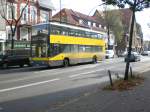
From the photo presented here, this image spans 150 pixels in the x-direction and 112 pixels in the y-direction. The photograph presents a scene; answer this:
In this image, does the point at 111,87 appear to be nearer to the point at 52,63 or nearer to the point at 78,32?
the point at 52,63

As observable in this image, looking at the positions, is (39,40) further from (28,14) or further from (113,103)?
(28,14)

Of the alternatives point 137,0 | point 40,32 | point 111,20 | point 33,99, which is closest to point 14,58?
point 40,32

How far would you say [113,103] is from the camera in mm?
10992

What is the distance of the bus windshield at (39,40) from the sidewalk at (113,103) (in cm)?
1723

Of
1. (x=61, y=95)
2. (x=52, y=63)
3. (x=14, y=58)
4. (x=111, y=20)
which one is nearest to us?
(x=61, y=95)

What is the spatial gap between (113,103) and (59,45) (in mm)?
20984

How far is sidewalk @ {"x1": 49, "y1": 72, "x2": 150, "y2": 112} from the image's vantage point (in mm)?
10055

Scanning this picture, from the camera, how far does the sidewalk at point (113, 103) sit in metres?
10.1

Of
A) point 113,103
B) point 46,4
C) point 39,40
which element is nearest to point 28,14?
point 46,4

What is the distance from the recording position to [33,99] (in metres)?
13.1

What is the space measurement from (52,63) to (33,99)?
17655mm

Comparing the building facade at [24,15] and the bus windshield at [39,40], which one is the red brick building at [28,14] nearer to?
the building facade at [24,15]

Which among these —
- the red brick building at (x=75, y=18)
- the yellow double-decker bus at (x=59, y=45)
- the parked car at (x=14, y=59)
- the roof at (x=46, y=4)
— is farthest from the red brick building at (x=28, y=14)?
the red brick building at (x=75, y=18)

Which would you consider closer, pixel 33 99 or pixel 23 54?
pixel 33 99
